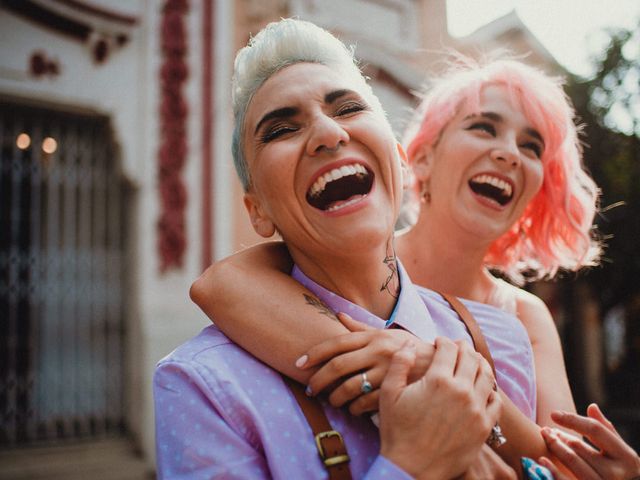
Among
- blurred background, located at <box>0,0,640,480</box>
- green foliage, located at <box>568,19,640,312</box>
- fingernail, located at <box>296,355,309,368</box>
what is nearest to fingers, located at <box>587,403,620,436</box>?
fingernail, located at <box>296,355,309,368</box>

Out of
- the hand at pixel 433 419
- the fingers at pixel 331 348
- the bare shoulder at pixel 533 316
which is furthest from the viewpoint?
the bare shoulder at pixel 533 316

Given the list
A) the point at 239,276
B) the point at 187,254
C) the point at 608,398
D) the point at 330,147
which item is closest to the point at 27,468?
the point at 187,254

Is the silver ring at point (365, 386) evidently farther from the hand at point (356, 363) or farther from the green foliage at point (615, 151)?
the green foliage at point (615, 151)

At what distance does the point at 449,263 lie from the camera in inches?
77.2

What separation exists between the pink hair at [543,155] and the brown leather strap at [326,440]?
1238 millimetres

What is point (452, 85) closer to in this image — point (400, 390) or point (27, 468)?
point (400, 390)

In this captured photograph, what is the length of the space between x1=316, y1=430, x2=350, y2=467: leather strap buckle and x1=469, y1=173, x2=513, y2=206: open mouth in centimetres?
112

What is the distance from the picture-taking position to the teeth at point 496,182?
1.83 metres

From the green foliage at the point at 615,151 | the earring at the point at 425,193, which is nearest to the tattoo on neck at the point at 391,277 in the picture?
the earring at the point at 425,193

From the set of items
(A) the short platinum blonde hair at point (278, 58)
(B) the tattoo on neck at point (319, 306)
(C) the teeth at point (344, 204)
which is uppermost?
(A) the short platinum blonde hair at point (278, 58)

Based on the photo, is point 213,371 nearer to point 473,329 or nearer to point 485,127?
point 473,329

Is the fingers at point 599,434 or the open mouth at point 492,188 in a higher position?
the open mouth at point 492,188

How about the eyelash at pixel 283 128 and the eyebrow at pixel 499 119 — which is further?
the eyebrow at pixel 499 119

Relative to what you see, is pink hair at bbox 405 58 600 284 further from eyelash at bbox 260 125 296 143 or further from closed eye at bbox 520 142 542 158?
eyelash at bbox 260 125 296 143
